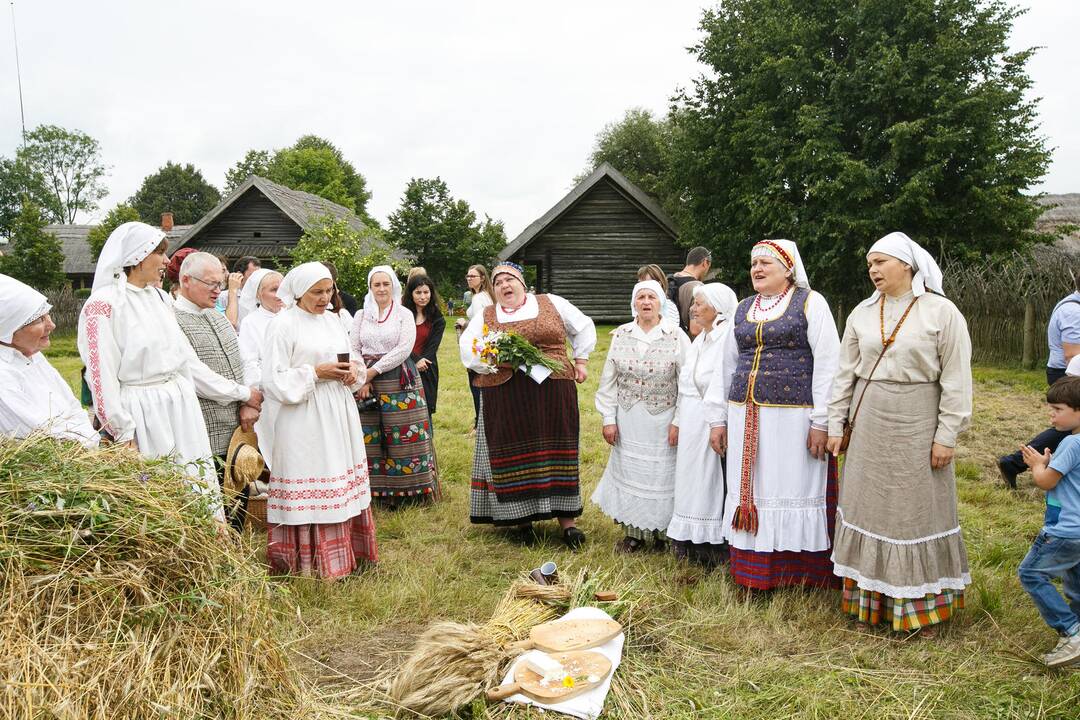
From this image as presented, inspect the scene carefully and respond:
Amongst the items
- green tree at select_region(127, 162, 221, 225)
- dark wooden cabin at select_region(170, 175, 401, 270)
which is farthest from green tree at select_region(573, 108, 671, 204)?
green tree at select_region(127, 162, 221, 225)

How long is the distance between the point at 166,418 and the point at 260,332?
6.75 feet

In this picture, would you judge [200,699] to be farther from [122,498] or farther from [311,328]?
[311,328]

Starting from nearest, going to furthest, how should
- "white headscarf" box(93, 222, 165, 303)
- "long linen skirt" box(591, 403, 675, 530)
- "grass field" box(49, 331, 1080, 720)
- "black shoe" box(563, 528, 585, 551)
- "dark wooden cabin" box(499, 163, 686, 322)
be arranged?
1. "grass field" box(49, 331, 1080, 720)
2. "white headscarf" box(93, 222, 165, 303)
3. "long linen skirt" box(591, 403, 675, 530)
4. "black shoe" box(563, 528, 585, 551)
5. "dark wooden cabin" box(499, 163, 686, 322)

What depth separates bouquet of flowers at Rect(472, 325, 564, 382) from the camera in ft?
16.3

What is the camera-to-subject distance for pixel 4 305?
303cm

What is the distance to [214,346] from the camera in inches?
178

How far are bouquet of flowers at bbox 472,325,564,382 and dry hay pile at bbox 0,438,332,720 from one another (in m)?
2.57

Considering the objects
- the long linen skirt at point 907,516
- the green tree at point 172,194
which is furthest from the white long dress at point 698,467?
the green tree at point 172,194

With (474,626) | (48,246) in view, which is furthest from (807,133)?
(48,246)

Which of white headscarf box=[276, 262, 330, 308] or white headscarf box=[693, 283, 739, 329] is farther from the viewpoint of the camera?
white headscarf box=[693, 283, 739, 329]

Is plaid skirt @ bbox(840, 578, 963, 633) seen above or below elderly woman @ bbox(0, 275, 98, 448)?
below

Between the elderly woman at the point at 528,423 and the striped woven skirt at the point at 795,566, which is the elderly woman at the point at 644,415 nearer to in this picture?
the elderly woman at the point at 528,423

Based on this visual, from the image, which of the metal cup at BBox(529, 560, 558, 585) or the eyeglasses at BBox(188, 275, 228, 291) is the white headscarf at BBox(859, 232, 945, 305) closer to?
the metal cup at BBox(529, 560, 558, 585)

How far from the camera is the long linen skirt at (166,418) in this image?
11.9 feet
